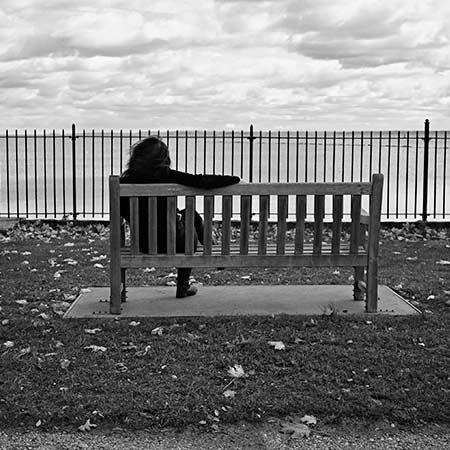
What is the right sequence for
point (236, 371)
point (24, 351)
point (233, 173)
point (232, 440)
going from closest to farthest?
point (232, 440) < point (236, 371) < point (24, 351) < point (233, 173)

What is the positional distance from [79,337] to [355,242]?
7.40ft

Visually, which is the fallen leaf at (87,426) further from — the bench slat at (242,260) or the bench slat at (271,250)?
the bench slat at (271,250)

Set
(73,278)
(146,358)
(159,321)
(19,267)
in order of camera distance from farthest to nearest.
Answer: (19,267), (73,278), (159,321), (146,358)

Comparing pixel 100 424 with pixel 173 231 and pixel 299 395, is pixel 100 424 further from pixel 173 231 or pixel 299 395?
pixel 173 231

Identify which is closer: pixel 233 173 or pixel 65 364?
pixel 65 364

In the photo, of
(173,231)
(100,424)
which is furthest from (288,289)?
(100,424)

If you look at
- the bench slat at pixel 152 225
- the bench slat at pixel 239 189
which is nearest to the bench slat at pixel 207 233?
the bench slat at pixel 239 189

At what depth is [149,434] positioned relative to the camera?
3.89 meters

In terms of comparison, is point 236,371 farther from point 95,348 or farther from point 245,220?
point 245,220

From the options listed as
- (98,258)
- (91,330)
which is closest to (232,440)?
(91,330)

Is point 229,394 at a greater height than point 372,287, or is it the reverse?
point 372,287

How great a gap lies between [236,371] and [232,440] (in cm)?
93

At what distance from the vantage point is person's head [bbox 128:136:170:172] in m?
6.36

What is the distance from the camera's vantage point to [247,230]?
621cm
